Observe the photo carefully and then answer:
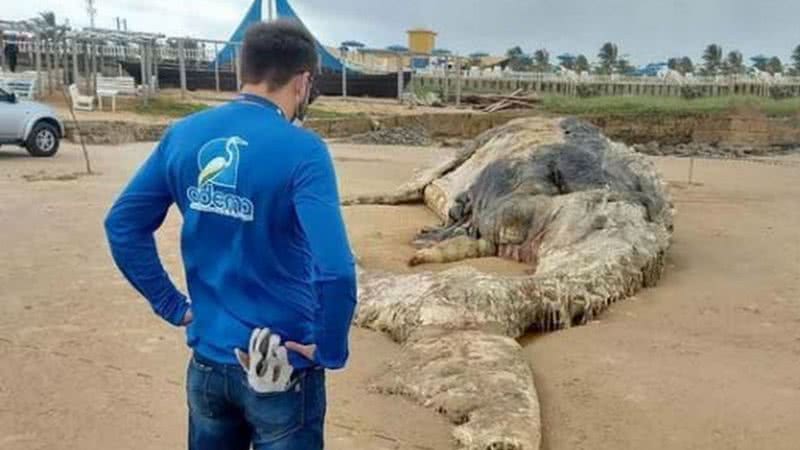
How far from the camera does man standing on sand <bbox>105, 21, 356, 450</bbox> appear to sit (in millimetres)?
2381

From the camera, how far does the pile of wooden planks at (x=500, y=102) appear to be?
3956cm

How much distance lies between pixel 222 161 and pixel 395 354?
361 cm

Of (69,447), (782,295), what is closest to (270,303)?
(69,447)

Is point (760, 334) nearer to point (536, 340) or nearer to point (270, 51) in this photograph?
Answer: point (536, 340)

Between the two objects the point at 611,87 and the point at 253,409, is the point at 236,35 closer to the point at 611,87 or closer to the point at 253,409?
the point at 611,87

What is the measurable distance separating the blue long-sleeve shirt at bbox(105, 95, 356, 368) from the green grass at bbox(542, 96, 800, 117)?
120ft

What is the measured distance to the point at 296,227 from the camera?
2.47m

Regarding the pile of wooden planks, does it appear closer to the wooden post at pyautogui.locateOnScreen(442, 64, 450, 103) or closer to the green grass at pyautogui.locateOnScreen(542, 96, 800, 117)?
the green grass at pyautogui.locateOnScreen(542, 96, 800, 117)

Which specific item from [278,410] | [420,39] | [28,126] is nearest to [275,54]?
[278,410]

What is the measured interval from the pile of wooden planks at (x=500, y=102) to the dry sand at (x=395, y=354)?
29498 mm

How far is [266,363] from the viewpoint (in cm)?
244

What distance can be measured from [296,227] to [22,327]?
176 inches

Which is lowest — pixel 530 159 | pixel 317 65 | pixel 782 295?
pixel 782 295

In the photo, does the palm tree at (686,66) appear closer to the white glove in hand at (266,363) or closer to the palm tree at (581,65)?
the palm tree at (581,65)
